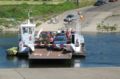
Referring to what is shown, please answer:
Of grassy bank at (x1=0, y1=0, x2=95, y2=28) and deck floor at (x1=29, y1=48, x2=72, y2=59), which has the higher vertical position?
grassy bank at (x1=0, y1=0, x2=95, y2=28)

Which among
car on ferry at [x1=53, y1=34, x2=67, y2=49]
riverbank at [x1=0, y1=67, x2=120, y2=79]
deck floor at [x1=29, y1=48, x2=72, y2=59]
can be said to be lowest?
deck floor at [x1=29, y1=48, x2=72, y2=59]

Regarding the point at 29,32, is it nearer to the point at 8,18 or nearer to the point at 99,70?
the point at 99,70

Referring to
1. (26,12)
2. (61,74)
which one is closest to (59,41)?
(61,74)

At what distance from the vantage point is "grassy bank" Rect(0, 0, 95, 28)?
117906mm

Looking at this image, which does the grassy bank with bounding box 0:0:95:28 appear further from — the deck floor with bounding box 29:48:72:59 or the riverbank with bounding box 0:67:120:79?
the riverbank with bounding box 0:67:120:79

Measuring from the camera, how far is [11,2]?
5172 inches

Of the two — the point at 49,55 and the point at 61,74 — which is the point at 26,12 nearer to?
the point at 49,55

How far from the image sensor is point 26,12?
117438mm

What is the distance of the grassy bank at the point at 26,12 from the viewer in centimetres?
11791

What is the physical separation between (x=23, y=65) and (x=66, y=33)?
517 inches

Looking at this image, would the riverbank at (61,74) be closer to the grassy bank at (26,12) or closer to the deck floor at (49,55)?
the deck floor at (49,55)

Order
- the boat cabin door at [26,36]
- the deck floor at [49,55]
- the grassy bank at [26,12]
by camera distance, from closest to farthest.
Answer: the deck floor at [49,55]
the boat cabin door at [26,36]
the grassy bank at [26,12]


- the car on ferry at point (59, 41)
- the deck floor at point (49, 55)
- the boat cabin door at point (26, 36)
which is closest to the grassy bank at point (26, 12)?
the car on ferry at point (59, 41)

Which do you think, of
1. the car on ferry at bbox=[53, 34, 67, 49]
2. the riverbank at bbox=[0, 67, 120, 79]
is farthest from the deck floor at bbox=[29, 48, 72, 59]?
the riverbank at bbox=[0, 67, 120, 79]
